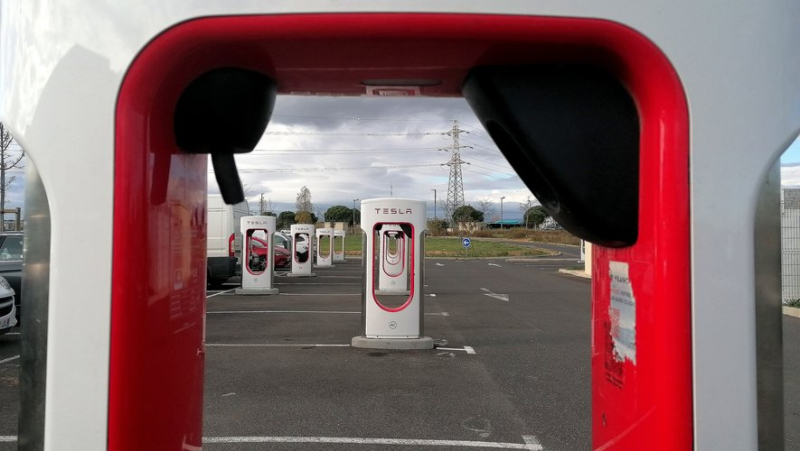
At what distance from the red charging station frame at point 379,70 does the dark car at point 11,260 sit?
9.56 m

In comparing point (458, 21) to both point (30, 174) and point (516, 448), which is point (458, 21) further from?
point (516, 448)

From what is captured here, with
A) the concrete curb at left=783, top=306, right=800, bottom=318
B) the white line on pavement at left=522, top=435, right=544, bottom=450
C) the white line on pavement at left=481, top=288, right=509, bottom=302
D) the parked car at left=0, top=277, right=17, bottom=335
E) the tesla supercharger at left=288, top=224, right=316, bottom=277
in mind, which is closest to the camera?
the white line on pavement at left=522, top=435, right=544, bottom=450

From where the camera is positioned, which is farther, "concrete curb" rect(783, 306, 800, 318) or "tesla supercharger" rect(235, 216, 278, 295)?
"tesla supercharger" rect(235, 216, 278, 295)

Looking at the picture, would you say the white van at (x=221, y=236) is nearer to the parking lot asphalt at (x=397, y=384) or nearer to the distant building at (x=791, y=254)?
the parking lot asphalt at (x=397, y=384)

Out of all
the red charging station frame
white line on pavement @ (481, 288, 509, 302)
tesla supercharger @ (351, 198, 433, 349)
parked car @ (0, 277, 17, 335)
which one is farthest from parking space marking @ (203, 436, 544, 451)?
white line on pavement @ (481, 288, 509, 302)

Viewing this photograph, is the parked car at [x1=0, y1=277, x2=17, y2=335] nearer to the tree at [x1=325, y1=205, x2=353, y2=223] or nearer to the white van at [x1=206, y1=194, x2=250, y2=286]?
the white van at [x1=206, y1=194, x2=250, y2=286]

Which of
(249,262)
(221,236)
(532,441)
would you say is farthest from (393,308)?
(221,236)

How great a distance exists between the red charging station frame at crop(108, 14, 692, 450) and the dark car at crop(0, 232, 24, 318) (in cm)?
956

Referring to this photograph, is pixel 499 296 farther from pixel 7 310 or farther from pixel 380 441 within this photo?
pixel 380 441

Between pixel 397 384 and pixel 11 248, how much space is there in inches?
306

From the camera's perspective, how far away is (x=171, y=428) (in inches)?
51.8

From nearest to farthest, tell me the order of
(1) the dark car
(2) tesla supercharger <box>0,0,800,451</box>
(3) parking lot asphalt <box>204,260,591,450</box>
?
(2) tesla supercharger <box>0,0,800,451</box>
(3) parking lot asphalt <box>204,260,591,450</box>
(1) the dark car

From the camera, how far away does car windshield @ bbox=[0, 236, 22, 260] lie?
1000 centimetres

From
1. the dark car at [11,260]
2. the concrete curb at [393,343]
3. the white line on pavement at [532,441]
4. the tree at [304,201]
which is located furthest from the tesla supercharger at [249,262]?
the tree at [304,201]
